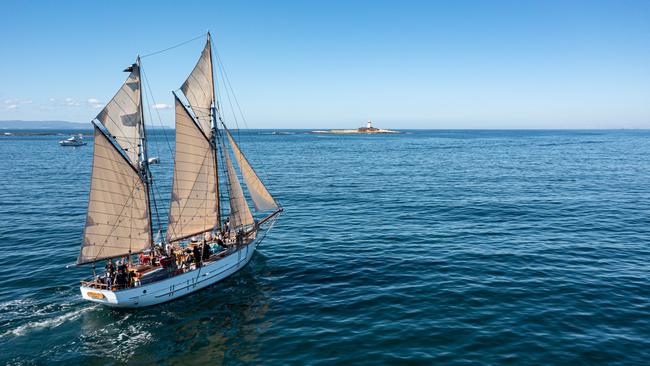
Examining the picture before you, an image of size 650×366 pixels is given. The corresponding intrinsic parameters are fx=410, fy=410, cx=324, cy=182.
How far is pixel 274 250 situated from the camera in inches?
1481

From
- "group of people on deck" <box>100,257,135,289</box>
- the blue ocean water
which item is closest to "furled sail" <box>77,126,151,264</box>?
"group of people on deck" <box>100,257,135,289</box>

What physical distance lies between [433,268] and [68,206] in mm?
47519

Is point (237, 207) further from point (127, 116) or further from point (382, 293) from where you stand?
point (382, 293)

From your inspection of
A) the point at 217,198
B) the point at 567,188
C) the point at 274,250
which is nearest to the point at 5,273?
the point at 217,198

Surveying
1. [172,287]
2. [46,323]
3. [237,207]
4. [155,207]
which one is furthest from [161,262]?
[237,207]

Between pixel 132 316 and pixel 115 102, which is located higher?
pixel 115 102

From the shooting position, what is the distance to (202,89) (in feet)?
103

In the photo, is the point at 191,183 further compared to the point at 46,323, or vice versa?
the point at 191,183

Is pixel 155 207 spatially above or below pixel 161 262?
above

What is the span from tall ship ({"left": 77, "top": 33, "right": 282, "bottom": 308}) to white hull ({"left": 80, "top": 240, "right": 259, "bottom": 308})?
0.20 feet

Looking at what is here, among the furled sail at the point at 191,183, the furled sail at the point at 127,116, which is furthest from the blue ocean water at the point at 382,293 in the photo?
the furled sail at the point at 127,116

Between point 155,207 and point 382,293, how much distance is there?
17572 mm

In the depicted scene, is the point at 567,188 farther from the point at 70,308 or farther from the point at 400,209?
the point at 70,308

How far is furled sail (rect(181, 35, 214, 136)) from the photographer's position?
30.6m
